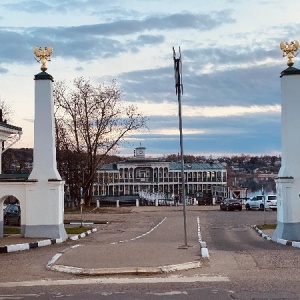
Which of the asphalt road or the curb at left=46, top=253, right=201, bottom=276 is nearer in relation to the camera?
the asphalt road

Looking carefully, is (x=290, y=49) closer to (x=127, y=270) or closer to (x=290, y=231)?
(x=290, y=231)

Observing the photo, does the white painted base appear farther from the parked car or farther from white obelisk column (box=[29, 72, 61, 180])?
the parked car

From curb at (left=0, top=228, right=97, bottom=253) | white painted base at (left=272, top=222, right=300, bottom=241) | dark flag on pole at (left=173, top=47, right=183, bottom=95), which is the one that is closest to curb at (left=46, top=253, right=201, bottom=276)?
curb at (left=0, top=228, right=97, bottom=253)

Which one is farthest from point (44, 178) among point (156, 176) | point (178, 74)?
point (156, 176)

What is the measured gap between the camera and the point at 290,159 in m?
21.7

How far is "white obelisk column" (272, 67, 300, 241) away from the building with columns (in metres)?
84.6

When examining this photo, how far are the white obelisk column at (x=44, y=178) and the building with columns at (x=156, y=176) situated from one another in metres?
82.4

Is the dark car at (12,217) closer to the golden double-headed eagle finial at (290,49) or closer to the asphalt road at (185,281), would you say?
the asphalt road at (185,281)

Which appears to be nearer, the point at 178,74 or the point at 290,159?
the point at 178,74

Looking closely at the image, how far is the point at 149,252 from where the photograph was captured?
55.2ft

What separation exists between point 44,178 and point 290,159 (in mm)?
9317

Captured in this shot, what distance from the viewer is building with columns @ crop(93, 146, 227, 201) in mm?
107875

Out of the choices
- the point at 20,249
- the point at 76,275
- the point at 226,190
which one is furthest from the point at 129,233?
the point at 226,190

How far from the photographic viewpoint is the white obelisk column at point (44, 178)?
23.3 meters
